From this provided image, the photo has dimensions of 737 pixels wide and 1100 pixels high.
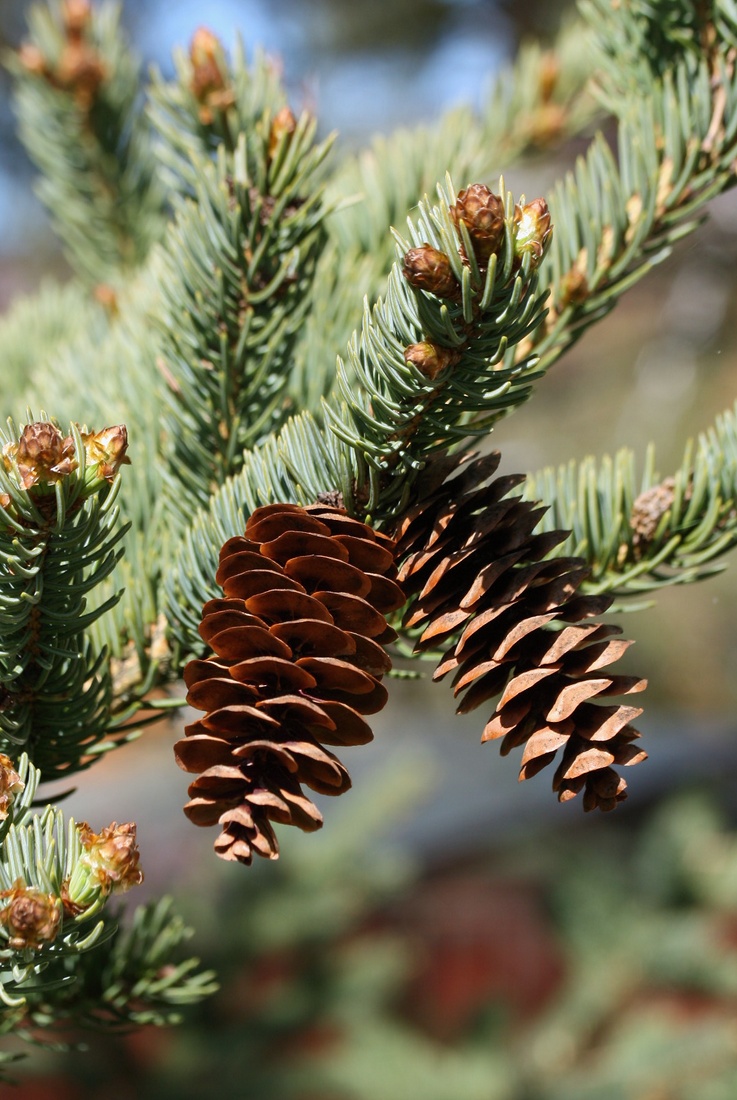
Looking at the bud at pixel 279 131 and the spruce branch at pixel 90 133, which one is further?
the spruce branch at pixel 90 133

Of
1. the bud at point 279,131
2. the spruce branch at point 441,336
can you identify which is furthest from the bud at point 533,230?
the bud at point 279,131

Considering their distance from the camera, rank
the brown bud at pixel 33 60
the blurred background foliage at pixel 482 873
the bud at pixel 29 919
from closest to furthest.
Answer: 1. the bud at pixel 29 919
2. the brown bud at pixel 33 60
3. the blurred background foliage at pixel 482 873

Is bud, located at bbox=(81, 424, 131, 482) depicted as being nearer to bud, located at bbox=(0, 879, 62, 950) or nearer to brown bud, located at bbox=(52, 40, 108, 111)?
bud, located at bbox=(0, 879, 62, 950)

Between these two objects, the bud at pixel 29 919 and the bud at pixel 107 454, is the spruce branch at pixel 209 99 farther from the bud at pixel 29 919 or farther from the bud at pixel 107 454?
the bud at pixel 29 919

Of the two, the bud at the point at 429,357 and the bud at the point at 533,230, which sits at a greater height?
the bud at the point at 533,230

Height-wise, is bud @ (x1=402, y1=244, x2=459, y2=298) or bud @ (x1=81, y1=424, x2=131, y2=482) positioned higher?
bud @ (x1=402, y1=244, x2=459, y2=298)

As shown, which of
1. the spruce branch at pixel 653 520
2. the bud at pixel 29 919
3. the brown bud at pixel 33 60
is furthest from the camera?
the brown bud at pixel 33 60

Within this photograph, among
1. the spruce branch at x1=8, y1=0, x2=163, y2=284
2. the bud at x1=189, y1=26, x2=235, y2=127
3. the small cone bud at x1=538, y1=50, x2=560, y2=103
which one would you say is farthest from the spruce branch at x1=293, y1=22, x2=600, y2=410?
the spruce branch at x1=8, y1=0, x2=163, y2=284
